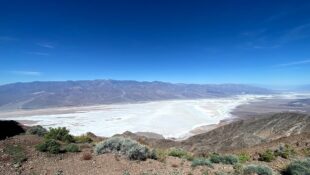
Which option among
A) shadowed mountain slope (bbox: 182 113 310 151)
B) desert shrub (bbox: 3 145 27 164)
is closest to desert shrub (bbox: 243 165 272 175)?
desert shrub (bbox: 3 145 27 164)

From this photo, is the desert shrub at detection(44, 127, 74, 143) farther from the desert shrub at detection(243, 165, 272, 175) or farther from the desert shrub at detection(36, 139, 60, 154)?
the desert shrub at detection(243, 165, 272, 175)

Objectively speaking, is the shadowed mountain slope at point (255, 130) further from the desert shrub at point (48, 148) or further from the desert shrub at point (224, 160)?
the desert shrub at point (48, 148)

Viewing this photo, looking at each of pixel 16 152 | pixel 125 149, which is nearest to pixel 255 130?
pixel 125 149

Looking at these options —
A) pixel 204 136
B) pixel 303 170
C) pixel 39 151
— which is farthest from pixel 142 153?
pixel 204 136

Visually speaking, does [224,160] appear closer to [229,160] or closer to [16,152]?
[229,160]

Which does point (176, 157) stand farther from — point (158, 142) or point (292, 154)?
point (158, 142)

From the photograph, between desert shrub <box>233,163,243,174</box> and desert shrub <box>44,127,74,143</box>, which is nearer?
desert shrub <box>233,163,243,174</box>
